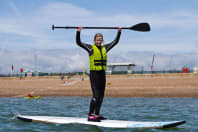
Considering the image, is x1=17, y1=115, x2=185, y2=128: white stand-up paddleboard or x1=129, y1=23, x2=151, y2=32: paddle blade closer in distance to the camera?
x1=17, y1=115, x2=185, y2=128: white stand-up paddleboard

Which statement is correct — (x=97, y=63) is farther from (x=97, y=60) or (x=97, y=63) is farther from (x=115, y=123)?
(x=115, y=123)

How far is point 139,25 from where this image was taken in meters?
10.0

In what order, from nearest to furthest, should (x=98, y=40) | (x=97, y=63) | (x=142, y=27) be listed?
(x=97, y=63) → (x=98, y=40) → (x=142, y=27)

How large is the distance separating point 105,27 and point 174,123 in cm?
340

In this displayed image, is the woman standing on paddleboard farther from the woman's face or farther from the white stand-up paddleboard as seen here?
the white stand-up paddleboard

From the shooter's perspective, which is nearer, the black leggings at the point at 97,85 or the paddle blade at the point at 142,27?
the black leggings at the point at 97,85

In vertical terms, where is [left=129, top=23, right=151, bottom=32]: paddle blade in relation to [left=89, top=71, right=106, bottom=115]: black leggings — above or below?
above

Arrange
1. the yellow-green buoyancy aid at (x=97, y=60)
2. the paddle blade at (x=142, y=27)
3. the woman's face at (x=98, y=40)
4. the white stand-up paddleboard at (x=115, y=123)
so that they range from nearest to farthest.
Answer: the white stand-up paddleboard at (x=115, y=123), the yellow-green buoyancy aid at (x=97, y=60), the woman's face at (x=98, y=40), the paddle blade at (x=142, y=27)

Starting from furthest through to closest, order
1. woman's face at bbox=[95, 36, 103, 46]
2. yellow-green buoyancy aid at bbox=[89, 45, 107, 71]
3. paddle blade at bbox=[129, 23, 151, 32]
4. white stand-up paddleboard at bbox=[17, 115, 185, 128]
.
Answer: paddle blade at bbox=[129, 23, 151, 32] → woman's face at bbox=[95, 36, 103, 46] → yellow-green buoyancy aid at bbox=[89, 45, 107, 71] → white stand-up paddleboard at bbox=[17, 115, 185, 128]

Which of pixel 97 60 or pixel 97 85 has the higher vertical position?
pixel 97 60

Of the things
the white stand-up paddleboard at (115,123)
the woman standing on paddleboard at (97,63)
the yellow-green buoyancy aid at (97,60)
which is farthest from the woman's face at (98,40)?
the white stand-up paddleboard at (115,123)

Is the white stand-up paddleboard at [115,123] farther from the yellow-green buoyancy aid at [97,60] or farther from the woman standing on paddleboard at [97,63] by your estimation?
the yellow-green buoyancy aid at [97,60]

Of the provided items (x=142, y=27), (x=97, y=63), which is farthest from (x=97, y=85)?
(x=142, y=27)

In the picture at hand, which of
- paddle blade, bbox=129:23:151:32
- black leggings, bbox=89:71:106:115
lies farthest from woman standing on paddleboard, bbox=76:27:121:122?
paddle blade, bbox=129:23:151:32
